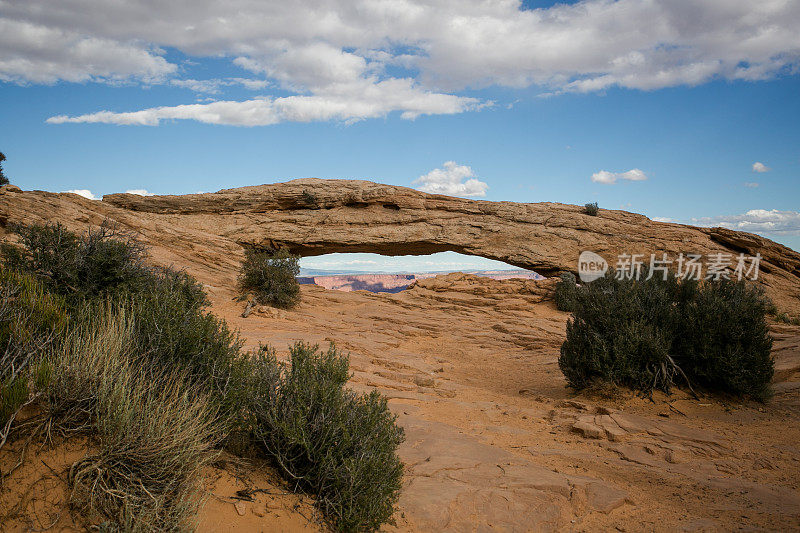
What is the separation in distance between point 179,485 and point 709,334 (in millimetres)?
8157

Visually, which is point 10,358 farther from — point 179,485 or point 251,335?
point 251,335

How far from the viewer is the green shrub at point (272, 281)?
13766 mm

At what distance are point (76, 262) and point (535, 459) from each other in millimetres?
7053

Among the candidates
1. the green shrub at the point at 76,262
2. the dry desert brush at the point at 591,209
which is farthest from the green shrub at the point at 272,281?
the dry desert brush at the point at 591,209

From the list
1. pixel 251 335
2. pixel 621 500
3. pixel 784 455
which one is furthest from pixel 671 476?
pixel 251 335

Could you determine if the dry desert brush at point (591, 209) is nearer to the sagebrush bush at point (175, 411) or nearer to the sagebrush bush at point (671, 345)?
the sagebrush bush at point (671, 345)

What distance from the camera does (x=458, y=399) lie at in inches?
296

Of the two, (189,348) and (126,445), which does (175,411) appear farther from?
(189,348)

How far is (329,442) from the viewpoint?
324 cm

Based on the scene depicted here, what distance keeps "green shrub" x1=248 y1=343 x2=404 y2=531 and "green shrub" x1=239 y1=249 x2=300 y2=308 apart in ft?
33.9

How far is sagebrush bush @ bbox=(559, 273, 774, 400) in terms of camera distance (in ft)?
23.6

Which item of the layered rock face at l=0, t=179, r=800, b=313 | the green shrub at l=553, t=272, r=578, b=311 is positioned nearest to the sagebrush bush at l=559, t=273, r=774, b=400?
the green shrub at l=553, t=272, r=578, b=311

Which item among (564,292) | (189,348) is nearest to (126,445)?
(189,348)

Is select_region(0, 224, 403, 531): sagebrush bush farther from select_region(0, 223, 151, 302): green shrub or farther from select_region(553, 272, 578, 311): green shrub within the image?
select_region(553, 272, 578, 311): green shrub
